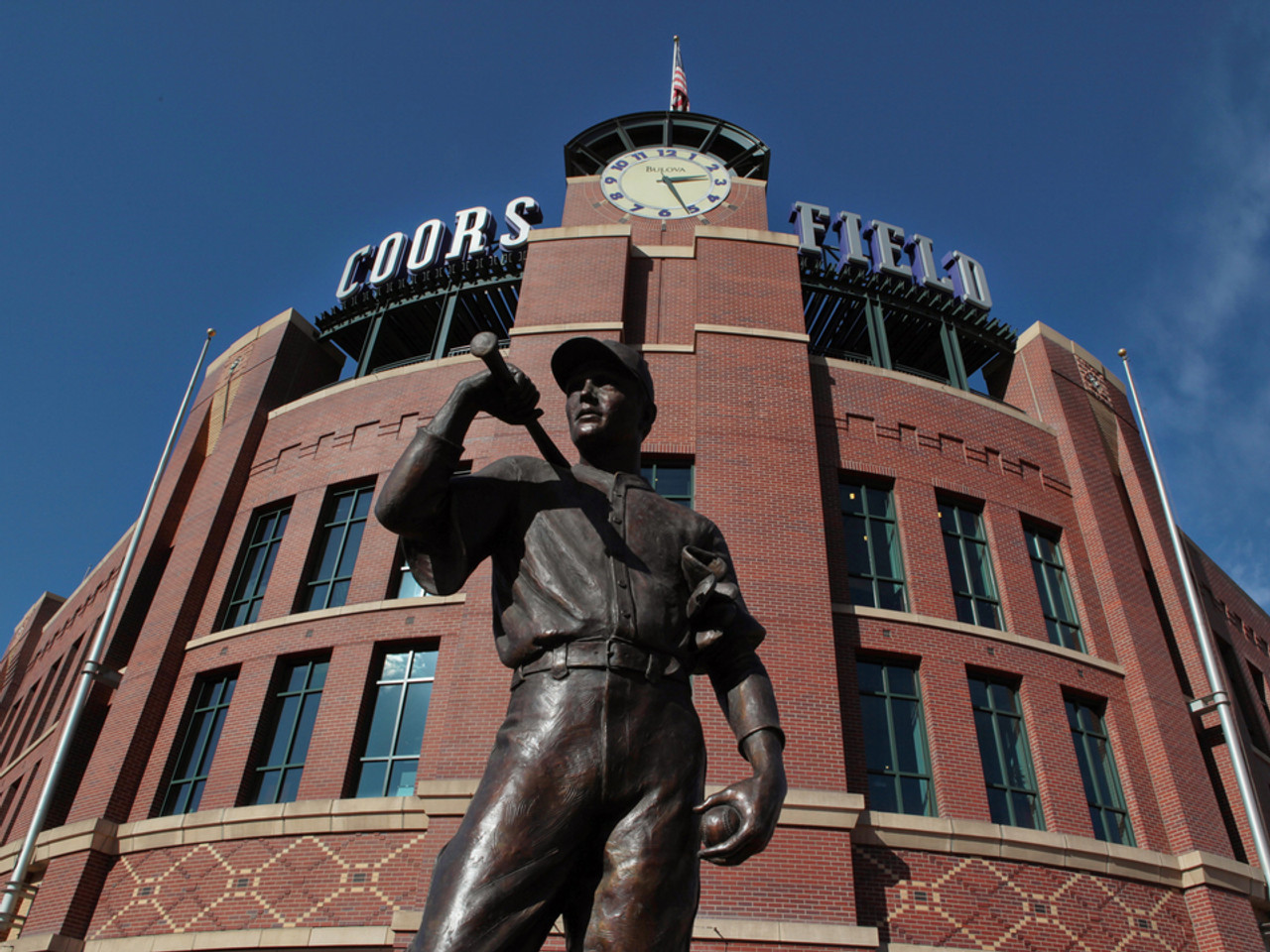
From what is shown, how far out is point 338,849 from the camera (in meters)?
13.1

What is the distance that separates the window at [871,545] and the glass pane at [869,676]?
115cm

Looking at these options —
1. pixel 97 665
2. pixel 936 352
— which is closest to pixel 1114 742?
pixel 936 352

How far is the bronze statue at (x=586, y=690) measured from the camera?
8.41 ft

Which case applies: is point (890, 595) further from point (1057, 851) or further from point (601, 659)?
point (601, 659)

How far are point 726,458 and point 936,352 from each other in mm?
11187

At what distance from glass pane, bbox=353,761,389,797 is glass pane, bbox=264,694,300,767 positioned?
1.52 m

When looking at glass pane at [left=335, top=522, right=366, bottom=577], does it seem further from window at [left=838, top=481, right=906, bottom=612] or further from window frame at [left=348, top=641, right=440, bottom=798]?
window at [left=838, top=481, right=906, bottom=612]

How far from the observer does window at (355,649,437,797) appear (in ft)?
46.1

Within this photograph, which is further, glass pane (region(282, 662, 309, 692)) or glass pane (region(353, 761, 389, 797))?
glass pane (region(282, 662, 309, 692))

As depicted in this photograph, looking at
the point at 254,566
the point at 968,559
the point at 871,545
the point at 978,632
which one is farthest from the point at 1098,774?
the point at 254,566

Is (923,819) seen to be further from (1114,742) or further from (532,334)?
(532,334)

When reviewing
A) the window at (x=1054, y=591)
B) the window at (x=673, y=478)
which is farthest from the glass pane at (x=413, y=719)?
the window at (x=1054, y=591)

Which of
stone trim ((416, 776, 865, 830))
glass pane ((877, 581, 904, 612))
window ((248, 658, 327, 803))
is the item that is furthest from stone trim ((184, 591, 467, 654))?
glass pane ((877, 581, 904, 612))

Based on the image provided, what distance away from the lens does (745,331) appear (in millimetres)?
17109
